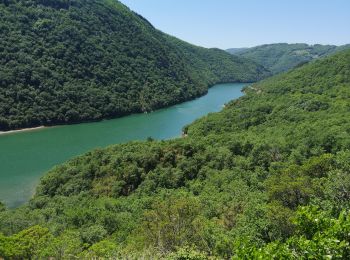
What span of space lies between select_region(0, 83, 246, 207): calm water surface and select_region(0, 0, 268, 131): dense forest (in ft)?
23.7

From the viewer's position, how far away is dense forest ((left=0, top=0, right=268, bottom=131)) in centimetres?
11175

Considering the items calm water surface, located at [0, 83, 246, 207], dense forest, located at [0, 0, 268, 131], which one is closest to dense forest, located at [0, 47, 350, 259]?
calm water surface, located at [0, 83, 246, 207]

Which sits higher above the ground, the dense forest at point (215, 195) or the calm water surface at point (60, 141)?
the dense forest at point (215, 195)

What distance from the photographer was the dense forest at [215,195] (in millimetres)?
17581

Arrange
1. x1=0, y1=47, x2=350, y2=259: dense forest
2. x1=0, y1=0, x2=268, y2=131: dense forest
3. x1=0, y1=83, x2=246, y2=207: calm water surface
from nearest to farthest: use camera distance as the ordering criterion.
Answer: x1=0, y1=47, x2=350, y2=259: dense forest, x1=0, y1=83, x2=246, y2=207: calm water surface, x1=0, y1=0, x2=268, y2=131: dense forest

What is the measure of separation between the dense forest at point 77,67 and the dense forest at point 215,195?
42175 millimetres

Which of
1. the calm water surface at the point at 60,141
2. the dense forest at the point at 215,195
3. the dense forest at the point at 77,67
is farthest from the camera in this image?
the dense forest at the point at 77,67

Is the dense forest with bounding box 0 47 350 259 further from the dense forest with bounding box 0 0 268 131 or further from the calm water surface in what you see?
the dense forest with bounding box 0 0 268 131

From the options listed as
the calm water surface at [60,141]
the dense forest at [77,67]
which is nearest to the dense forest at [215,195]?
the calm water surface at [60,141]

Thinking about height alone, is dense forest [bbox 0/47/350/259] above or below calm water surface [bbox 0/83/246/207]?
above

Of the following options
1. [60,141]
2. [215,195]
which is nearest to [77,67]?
[60,141]

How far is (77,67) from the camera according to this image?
13475 centimetres

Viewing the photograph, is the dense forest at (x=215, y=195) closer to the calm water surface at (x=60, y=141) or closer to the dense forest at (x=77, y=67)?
the calm water surface at (x=60, y=141)

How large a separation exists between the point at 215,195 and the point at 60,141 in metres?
58.1
